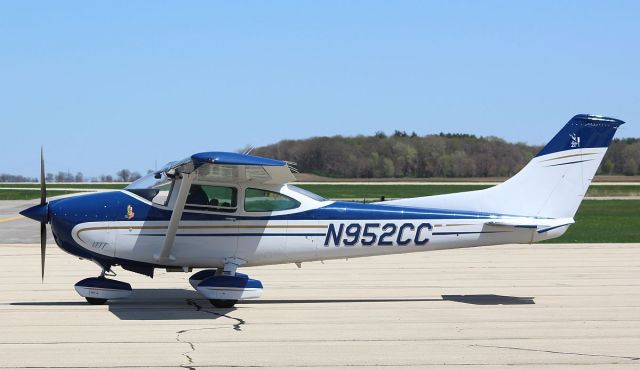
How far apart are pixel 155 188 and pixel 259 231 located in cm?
148

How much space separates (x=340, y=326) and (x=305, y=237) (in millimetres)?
2120

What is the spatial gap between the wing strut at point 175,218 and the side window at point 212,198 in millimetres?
330

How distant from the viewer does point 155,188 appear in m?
11.7

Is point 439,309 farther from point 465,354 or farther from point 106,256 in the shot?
point 106,256

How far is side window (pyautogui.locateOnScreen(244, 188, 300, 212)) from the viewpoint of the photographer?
1177 centimetres

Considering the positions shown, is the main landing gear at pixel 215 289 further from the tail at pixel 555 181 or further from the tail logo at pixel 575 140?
the tail logo at pixel 575 140

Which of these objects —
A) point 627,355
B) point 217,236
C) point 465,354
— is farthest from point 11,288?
point 627,355

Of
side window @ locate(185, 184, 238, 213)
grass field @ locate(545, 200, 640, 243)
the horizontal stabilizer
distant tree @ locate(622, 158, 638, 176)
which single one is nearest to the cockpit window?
side window @ locate(185, 184, 238, 213)

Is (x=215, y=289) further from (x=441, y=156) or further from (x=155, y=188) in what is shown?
(x=441, y=156)

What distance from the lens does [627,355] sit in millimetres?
8289

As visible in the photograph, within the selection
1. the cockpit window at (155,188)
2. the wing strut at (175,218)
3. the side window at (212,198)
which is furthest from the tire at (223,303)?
the cockpit window at (155,188)

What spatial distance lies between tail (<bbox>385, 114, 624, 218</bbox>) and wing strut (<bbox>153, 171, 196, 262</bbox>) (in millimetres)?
2962

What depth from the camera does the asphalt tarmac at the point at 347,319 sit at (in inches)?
323

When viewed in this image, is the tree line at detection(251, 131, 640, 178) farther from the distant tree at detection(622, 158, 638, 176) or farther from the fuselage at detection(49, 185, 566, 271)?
the fuselage at detection(49, 185, 566, 271)
